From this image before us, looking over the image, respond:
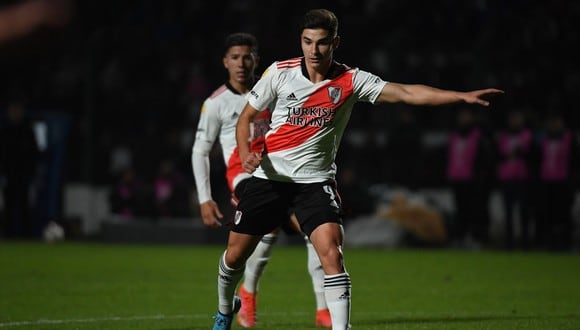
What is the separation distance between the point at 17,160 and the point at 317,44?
13.4 m

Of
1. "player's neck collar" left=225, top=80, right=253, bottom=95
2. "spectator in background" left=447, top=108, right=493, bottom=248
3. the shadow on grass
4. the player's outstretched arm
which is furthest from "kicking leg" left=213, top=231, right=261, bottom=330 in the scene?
"spectator in background" left=447, top=108, right=493, bottom=248

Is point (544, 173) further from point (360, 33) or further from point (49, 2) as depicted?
point (49, 2)

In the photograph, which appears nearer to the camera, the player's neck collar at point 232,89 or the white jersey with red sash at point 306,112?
the white jersey with red sash at point 306,112

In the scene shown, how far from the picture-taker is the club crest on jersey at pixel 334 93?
5.50 metres

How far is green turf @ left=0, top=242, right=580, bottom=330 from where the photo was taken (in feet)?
23.2

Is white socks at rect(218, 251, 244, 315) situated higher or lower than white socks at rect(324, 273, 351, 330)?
lower

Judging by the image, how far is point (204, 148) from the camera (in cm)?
701

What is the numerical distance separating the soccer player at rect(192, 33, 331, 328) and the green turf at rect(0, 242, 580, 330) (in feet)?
0.81

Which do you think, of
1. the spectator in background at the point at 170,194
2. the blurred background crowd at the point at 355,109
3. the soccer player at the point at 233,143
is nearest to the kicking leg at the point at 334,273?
the soccer player at the point at 233,143

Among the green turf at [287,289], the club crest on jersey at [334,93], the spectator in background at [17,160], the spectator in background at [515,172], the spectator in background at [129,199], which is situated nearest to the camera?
the club crest on jersey at [334,93]

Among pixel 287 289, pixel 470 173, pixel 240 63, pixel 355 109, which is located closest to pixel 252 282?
pixel 240 63

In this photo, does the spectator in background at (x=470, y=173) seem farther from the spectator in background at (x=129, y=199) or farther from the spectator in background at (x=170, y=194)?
the spectator in background at (x=129, y=199)

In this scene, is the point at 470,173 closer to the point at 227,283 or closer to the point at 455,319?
the point at 455,319

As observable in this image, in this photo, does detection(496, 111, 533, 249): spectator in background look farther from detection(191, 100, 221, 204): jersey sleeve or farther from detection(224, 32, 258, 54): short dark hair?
detection(191, 100, 221, 204): jersey sleeve
